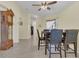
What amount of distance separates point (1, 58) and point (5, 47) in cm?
184

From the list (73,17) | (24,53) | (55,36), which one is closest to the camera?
(55,36)

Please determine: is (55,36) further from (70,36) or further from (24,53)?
(24,53)

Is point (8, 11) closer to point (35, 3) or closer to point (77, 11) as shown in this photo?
point (35, 3)

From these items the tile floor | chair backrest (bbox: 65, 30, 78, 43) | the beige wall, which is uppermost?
the beige wall

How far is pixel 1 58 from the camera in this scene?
4.88 m

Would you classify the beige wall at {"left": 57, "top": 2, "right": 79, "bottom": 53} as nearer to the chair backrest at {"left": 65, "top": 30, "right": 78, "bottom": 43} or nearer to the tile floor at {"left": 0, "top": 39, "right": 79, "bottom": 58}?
the chair backrest at {"left": 65, "top": 30, "right": 78, "bottom": 43}

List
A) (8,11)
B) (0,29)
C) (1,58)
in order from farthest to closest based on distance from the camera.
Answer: (8,11) < (0,29) < (1,58)

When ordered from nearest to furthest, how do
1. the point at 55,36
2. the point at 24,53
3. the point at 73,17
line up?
the point at 55,36 → the point at 24,53 → the point at 73,17

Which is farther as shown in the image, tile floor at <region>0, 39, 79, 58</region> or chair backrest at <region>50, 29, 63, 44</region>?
tile floor at <region>0, 39, 79, 58</region>

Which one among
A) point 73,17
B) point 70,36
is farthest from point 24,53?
point 73,17

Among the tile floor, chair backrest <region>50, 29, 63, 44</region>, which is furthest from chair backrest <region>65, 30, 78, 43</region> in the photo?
the tile floor

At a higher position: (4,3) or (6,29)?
(4,3)

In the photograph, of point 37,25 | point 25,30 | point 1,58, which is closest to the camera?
point 1,58

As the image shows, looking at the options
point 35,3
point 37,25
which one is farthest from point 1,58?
point 37,25
